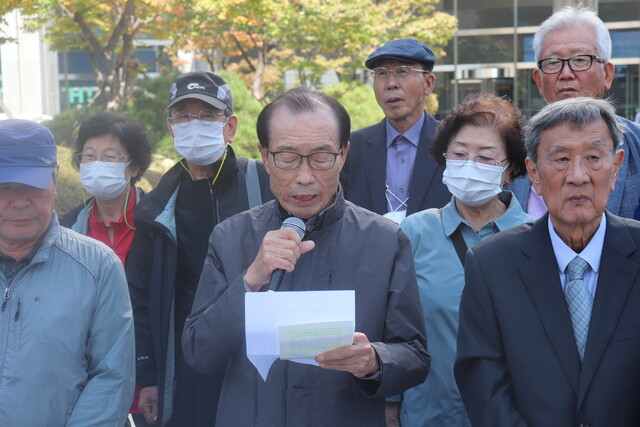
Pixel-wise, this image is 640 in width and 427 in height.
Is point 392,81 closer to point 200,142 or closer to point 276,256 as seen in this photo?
point 200,142

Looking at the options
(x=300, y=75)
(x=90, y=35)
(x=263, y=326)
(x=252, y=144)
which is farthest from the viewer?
(x=300, y=75)

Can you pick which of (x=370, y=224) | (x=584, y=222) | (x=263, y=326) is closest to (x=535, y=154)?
(x=584, y=222)

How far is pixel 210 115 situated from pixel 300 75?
47.1 feet

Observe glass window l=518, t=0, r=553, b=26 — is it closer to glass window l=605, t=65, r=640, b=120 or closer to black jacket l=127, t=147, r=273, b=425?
glass window l=605, t=65, r=640, b=120

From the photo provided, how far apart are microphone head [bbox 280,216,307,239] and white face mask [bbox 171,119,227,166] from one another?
1.62 meters

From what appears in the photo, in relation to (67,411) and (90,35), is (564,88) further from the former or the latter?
(90,35)

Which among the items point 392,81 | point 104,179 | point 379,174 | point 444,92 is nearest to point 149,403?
point 104,179

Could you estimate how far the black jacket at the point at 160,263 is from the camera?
3.97 meters

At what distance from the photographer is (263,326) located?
90.8 inches

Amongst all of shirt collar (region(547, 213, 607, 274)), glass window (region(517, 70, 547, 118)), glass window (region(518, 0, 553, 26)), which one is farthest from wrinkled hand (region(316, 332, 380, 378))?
glass window (region(518, 0, 553, 26))

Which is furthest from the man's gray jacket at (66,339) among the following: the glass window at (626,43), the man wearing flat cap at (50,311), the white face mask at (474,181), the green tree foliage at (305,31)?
the glass window at (626,43)

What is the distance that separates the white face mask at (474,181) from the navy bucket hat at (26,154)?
172cm

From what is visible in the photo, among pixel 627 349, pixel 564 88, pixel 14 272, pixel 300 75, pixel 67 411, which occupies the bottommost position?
pixel 67 411

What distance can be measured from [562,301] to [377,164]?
2.15 meters
